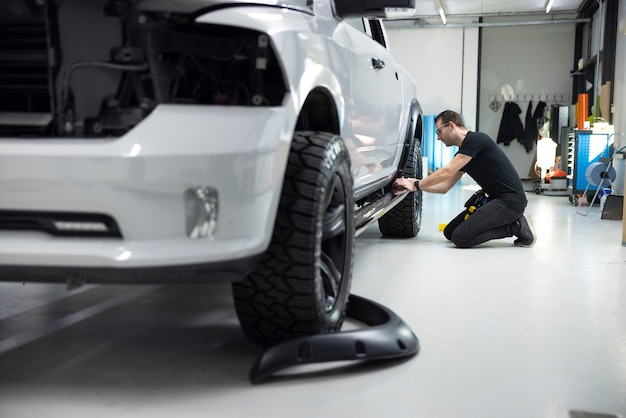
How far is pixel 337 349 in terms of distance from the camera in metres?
2.09

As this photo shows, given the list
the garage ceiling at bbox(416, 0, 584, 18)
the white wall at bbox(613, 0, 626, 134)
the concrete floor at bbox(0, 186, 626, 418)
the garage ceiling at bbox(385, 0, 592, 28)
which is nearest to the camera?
the concrete floor at bbox(0, 186, 626, 418)

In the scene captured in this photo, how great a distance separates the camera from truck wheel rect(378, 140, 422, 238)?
5.13 metres

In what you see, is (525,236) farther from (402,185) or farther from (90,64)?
(90,64)

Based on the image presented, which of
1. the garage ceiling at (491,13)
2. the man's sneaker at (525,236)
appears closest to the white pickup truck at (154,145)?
the man's sneaker at (525,236)

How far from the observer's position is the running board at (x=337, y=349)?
6.65ft

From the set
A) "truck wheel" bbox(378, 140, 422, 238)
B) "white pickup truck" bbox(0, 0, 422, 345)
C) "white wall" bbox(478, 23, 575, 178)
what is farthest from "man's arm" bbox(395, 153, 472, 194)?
"white wall" bbox(478, 23, 575, 178)

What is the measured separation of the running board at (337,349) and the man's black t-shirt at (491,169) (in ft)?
9.65

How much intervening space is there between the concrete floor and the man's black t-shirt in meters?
1.14

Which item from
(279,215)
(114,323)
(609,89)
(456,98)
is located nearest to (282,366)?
(279,215)

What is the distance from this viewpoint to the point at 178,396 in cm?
193

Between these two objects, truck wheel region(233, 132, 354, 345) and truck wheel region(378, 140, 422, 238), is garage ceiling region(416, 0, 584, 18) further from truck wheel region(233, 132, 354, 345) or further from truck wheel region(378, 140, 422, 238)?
truck wheel region(233, 132, 354, 345)

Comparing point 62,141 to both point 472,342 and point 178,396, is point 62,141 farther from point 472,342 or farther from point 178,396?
point 472,342

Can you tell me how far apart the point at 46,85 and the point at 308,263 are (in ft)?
2.81

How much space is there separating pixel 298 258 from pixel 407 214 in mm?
3303
